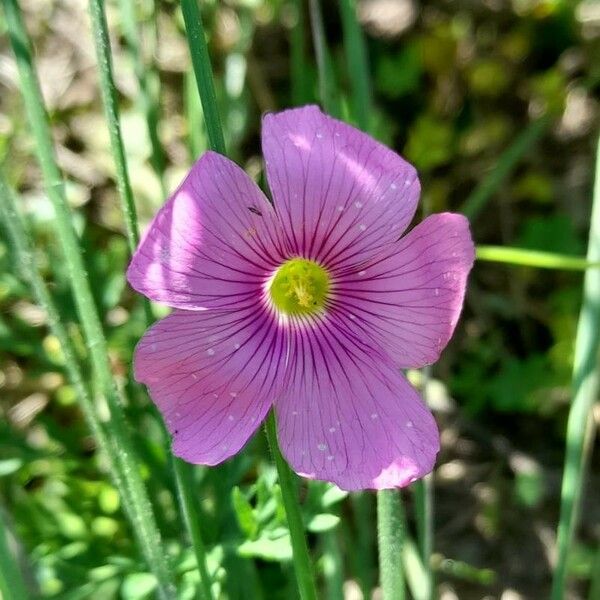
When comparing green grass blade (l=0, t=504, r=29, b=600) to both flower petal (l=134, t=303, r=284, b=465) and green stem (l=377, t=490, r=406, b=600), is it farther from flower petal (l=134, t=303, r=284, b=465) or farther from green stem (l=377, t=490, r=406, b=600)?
green stem (l=377, t=490, r=406, b=600)

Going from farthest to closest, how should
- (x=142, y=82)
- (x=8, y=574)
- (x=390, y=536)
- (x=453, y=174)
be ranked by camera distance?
(x=453, y=174) < (x=142, y=82) < (x=390, y=536) < (x=8, y=574)

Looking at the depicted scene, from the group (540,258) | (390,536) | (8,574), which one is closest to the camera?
(8,574)

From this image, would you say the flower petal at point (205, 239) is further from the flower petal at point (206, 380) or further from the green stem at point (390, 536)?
the green stem at point (390, 536)

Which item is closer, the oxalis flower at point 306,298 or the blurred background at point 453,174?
the oxalis flower at point 306,298

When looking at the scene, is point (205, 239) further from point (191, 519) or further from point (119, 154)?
point (191, 519)

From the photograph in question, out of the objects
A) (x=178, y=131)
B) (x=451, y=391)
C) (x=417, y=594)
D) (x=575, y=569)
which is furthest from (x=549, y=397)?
(x=178, y=131)

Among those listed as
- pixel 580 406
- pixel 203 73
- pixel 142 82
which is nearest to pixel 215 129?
pixel 203 73

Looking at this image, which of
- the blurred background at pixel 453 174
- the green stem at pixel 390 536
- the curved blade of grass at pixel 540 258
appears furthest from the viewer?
the blurred background at pixel 453 174

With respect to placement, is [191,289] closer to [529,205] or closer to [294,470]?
[294,470]

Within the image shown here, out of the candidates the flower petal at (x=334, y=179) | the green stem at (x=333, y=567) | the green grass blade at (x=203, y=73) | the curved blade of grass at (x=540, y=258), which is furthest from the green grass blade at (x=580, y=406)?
the green grass blade at (x=203, y=73)
